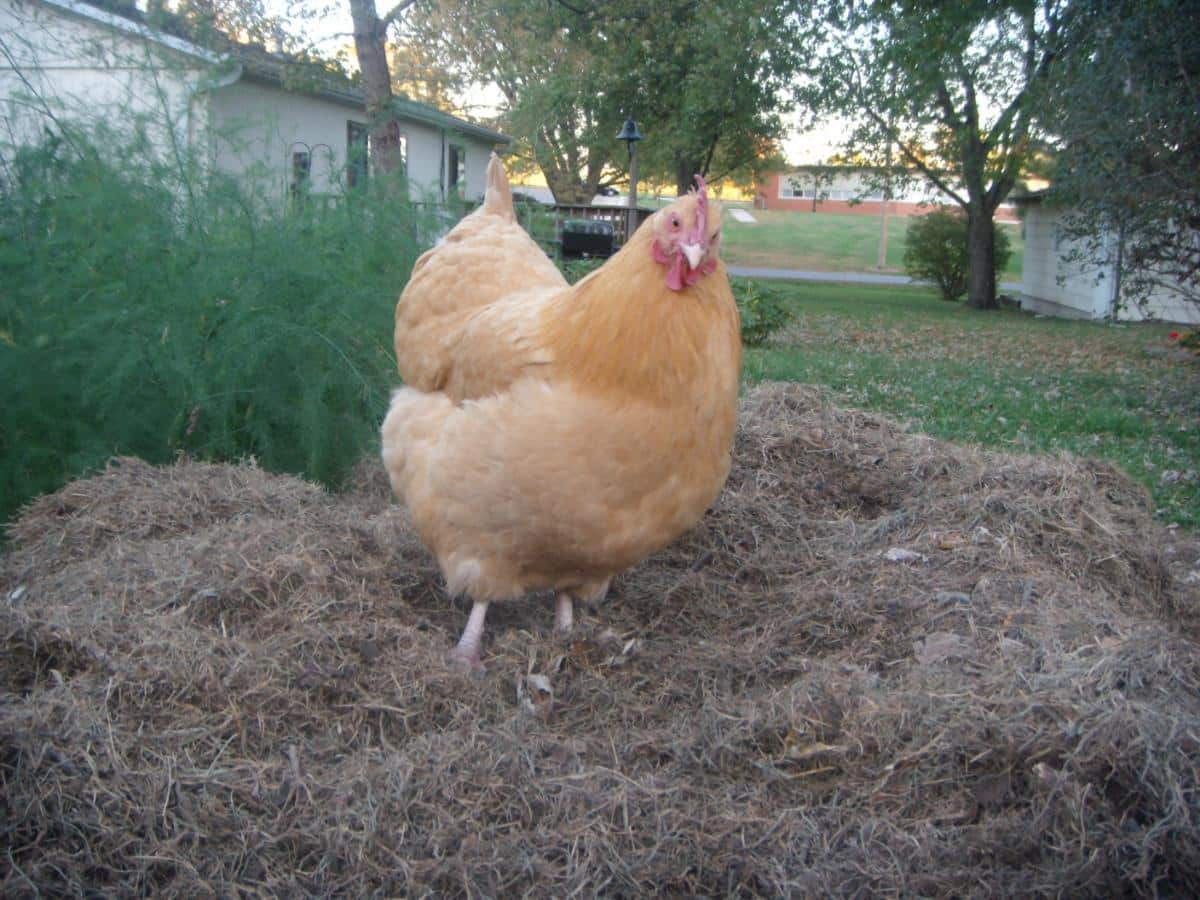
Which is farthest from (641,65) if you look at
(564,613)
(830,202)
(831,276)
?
(830,202)

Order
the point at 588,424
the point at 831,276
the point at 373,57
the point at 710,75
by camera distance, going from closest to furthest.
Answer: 1. the point at 588,424
2. the point at 373,57
3. the point at 710,75
4. the point at 831,276

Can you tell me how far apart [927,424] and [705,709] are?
180 inches

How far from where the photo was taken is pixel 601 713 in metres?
2.63

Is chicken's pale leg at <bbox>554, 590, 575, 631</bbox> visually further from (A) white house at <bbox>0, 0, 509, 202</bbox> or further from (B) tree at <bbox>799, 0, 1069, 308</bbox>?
(B) tree at <bbox>799, 0, 1069, 308</bbox>

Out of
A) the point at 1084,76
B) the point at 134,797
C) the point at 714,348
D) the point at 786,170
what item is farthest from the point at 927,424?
the point at 786,170

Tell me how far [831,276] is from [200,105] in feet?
85.8

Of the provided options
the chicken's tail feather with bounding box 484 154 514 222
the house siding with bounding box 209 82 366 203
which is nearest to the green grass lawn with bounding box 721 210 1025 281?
the house siding with bounding box 209 82 366 203

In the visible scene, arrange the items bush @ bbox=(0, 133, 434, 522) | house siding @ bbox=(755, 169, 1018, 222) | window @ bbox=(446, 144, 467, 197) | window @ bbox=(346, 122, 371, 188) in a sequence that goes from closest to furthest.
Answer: bush @ bbox=(0, 133, 434, 522), window @ bbox=(346, 122, 371, 188), window @ bbox=(446, 144, 467, 197), house siding @ bbox=(755, 169, 1018, 222)

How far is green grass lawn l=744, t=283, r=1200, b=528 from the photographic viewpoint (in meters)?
6.02

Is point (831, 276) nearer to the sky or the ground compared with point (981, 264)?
nearer to the ground

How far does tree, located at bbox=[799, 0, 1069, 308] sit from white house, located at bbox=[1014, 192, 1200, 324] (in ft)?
3.43

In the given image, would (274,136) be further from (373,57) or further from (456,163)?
(456,163)

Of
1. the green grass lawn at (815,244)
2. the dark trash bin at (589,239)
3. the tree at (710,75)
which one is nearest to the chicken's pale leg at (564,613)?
the tree at (710,75)

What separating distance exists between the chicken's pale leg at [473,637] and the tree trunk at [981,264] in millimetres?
20475
